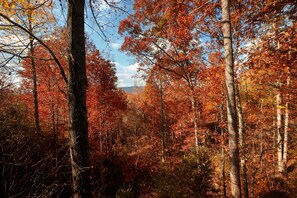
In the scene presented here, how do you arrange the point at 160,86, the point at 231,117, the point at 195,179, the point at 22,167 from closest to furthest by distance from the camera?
the point at 231,117
the point at 22,167
the point at 195,179
the point at 160,86

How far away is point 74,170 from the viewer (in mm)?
1895

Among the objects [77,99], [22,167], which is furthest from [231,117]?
[22,167]

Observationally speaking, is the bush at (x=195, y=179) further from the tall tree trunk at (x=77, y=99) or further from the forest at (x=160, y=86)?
the tall tree trunk at (x=77, y=99)

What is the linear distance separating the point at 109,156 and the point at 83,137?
12.6 meters

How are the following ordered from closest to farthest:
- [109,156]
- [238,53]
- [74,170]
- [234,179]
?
1. [74,170]
2. [234,179]
3. [238,53]
4. [109,156]

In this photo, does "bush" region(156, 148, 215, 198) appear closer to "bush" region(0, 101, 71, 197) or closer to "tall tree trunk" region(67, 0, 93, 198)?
"bush" region(0, 101, 71, 197)

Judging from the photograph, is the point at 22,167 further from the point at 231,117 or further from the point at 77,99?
the point at 231,117

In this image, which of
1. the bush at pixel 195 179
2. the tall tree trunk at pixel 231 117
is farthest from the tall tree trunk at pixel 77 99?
the bush at pixel 195 179

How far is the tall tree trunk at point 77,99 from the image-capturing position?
190cm

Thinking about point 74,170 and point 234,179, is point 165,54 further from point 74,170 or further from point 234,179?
point 74,170

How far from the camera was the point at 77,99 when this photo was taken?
6.42 ft

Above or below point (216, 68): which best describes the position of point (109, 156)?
below

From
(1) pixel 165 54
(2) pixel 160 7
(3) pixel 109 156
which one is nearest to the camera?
(2) pixel 160 7

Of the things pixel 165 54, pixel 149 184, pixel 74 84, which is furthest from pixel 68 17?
pixel 149 184
